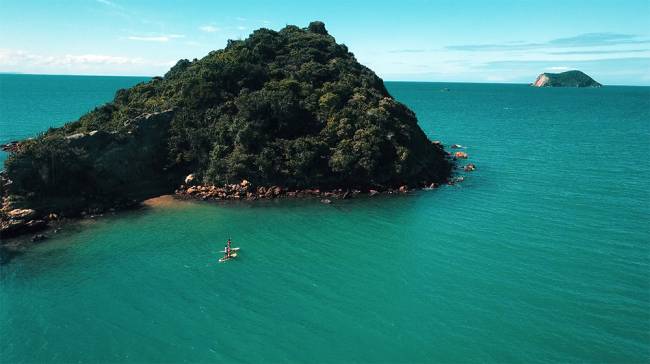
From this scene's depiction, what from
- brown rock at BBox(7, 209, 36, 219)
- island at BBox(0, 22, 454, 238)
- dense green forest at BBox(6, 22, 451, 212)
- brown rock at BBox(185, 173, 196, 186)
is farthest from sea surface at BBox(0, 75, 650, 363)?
brown rock at BBox(7, 209, 36, 219)

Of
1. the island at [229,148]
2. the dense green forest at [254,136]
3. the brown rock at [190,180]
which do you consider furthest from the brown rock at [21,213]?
the brown rock at [190,180]

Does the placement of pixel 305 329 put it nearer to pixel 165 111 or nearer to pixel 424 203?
pixel 424 203

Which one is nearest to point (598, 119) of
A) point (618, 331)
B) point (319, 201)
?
point (319, 201)

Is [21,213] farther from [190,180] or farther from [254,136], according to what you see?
[254,136]

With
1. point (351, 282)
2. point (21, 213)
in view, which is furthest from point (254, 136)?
point (351, 282)

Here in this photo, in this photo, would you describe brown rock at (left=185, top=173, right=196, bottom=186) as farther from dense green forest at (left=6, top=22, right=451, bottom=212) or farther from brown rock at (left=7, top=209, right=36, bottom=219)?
brown rock at (left=7, top=209, right=36, bottom=219)

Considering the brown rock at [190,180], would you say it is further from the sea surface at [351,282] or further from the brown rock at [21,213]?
the brown rock at [21,213]
